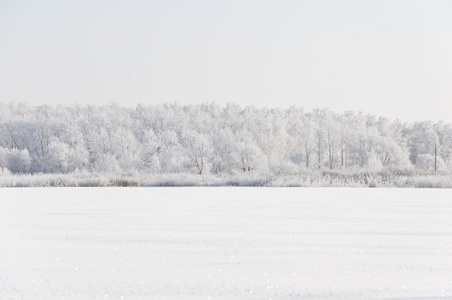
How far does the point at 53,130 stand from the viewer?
52.4 m

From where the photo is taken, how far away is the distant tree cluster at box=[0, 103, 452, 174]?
43.6 m
